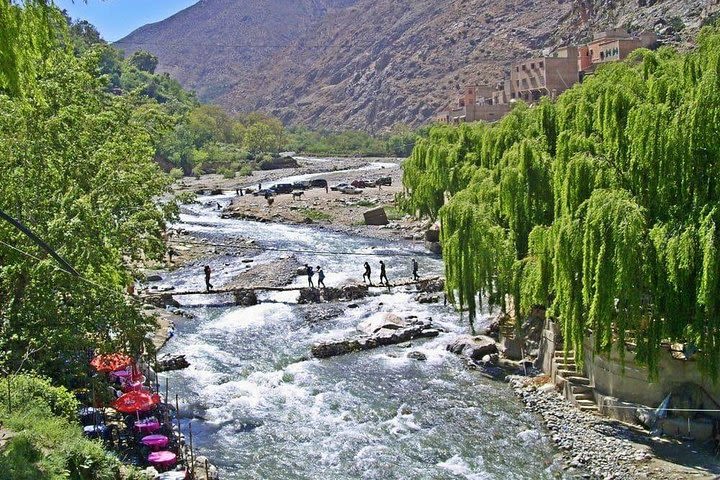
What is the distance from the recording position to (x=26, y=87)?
12250mm

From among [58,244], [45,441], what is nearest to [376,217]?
[58,244]

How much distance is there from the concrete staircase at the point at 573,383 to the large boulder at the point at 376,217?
3651 cm

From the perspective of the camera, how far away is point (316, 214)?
6312 centimetres

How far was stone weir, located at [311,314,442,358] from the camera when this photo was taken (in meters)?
26.8

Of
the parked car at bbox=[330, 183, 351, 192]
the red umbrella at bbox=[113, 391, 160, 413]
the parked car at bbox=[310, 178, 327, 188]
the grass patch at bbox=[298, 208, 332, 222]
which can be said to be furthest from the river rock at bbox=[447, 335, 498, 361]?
the parked car at bbox=[310, 178, 327, 188]

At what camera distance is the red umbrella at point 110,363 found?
64.3ft

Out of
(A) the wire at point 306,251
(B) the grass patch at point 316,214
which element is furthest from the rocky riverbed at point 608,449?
(B) the grass patch at point 316,214

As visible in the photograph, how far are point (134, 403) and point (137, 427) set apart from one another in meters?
0.60

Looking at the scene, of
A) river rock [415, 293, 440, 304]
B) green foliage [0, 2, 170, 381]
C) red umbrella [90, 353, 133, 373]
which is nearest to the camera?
green foliage [0, 2, 170, 381]

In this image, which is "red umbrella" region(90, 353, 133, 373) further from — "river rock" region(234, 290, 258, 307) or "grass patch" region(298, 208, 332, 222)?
"grass patch" region(298, 208, 332, 222)

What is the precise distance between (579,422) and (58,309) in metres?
13.2

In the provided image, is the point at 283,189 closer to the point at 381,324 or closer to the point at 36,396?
the point at 381,324

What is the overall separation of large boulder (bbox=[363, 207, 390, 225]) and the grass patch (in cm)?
412

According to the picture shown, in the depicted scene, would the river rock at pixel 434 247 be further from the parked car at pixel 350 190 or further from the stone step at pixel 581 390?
the parked car at pixel 350 190
